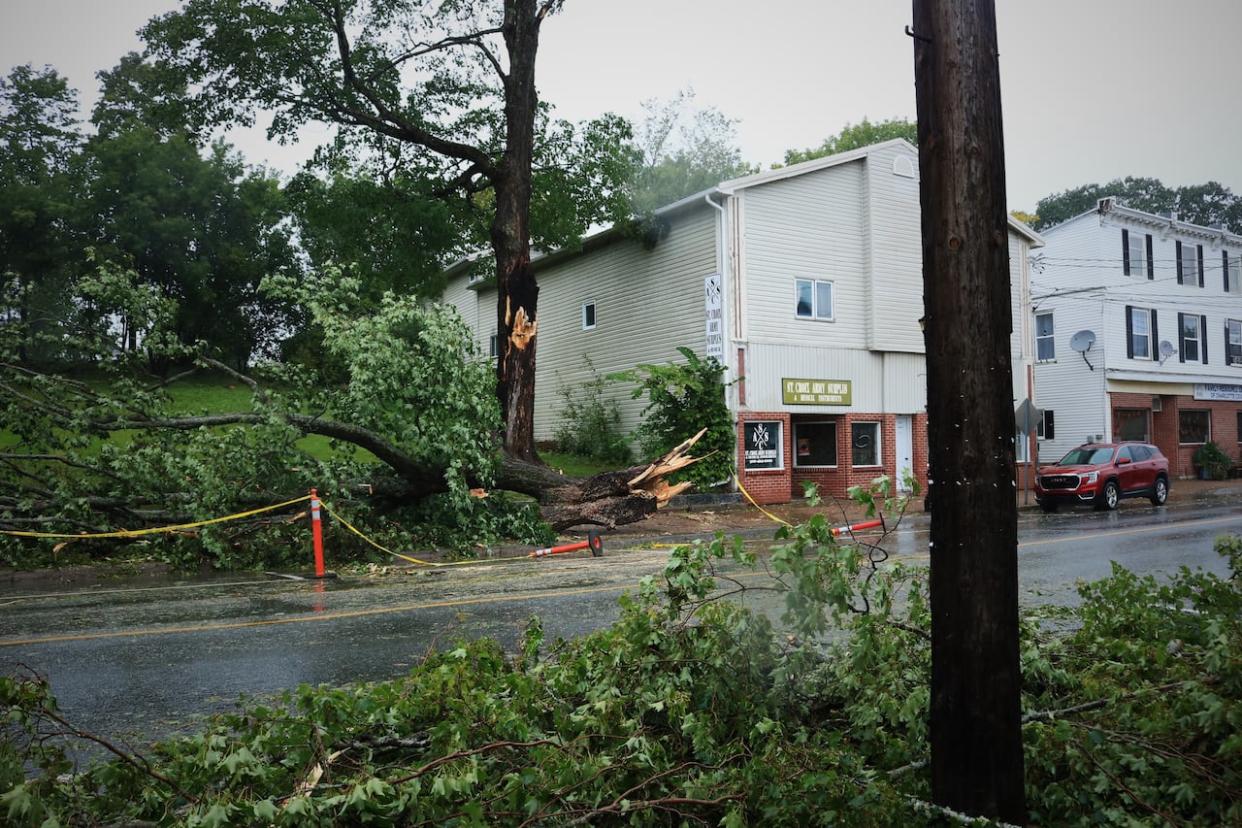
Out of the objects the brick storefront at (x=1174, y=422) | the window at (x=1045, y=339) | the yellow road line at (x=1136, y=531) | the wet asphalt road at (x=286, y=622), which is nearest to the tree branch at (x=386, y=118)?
the wet asphalt road at (x=286, y=622)

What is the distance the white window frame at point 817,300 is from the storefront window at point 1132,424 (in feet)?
55.3

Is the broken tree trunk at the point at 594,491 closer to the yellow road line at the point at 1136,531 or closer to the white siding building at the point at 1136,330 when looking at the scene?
the yellow road line at the point at 1136,531

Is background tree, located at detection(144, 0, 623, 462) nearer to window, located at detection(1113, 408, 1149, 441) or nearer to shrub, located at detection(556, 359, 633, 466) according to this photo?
shrub, located at detection(556, 359, 633, 466)

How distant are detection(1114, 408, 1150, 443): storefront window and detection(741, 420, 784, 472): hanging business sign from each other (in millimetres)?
18935

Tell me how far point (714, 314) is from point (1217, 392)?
27.7m

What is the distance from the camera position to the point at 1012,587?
10.7ft

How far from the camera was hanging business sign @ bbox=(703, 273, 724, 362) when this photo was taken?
22.6 m

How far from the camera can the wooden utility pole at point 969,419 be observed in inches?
127

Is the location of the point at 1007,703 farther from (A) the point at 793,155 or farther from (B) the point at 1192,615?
(A) the point at 793,155

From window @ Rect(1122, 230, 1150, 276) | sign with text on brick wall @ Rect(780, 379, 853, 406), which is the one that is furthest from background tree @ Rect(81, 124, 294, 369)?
→ window @ Rect(1122, 230, 1150, 276)

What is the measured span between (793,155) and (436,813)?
5413cm

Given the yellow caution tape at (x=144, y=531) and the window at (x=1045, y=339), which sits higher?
the window at (x=1045, y=339)

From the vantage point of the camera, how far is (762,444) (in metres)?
23.0

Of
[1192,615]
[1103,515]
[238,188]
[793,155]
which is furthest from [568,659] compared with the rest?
[793,155]
